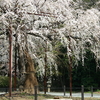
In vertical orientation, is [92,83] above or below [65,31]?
below

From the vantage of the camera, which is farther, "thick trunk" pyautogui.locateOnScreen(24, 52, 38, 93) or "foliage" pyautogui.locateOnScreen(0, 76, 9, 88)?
"foliage" pyautogui.locateOnScreen(0, 76, 9, 88)

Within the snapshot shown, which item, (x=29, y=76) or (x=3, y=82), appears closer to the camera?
(x=29, y=76)

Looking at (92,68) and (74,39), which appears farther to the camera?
(92,68)

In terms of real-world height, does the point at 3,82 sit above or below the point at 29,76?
below

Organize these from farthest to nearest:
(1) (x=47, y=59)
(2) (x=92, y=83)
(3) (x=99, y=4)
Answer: (2) (x=92, y=83) → (3) (x=99, y=4) → (1) (x=47, y=59)

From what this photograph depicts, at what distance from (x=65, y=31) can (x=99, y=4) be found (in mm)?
9024

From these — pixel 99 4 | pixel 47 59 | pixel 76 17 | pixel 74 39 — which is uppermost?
pixel 99 4

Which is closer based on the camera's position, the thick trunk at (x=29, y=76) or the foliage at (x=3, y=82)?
the thick trunk at (x=29, y=76)

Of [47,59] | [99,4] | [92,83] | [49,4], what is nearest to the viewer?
[49,4]

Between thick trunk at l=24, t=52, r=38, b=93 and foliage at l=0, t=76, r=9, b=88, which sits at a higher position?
thick trunk at l=24, t=52, r=38, b=93

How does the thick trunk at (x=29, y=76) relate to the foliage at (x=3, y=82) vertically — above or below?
above

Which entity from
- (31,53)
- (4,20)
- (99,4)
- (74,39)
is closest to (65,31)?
(74,39)

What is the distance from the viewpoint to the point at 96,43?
16.6 metres

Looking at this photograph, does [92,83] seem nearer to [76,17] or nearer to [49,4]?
[76,17]
